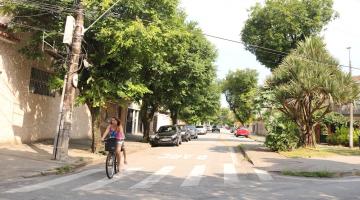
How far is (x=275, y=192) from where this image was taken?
10.6 metres

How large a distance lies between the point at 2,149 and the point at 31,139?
14.9ft

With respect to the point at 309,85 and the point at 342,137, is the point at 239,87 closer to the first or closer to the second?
the point at 342,137

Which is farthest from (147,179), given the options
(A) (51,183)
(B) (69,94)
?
(B) (69,94)

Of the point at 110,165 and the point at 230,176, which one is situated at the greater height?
the point at 110,165

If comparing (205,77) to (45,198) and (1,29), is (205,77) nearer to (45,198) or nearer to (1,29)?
(1,29)

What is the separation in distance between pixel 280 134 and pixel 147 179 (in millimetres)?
14869

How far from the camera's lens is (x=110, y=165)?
12.2 m

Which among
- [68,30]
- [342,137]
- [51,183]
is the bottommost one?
[51,183]

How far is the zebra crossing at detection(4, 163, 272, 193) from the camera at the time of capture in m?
10.2

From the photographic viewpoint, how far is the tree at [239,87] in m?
92.6

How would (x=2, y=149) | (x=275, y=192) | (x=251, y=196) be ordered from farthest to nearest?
(x=2, y=149), (x=275, y=192), (x=251, y=196)

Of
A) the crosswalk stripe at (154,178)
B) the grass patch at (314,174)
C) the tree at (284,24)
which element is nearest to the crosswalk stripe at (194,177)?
the crosswalk stripe at (154,178)

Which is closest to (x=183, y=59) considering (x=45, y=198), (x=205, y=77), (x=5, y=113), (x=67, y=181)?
(x=205, y=77)

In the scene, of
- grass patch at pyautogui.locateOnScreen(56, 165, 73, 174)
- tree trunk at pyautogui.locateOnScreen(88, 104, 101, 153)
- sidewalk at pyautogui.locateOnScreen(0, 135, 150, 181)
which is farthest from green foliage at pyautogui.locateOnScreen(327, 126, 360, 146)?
grass patch at pyautogui.locateOnScreen(56, 165, 73, 174)
